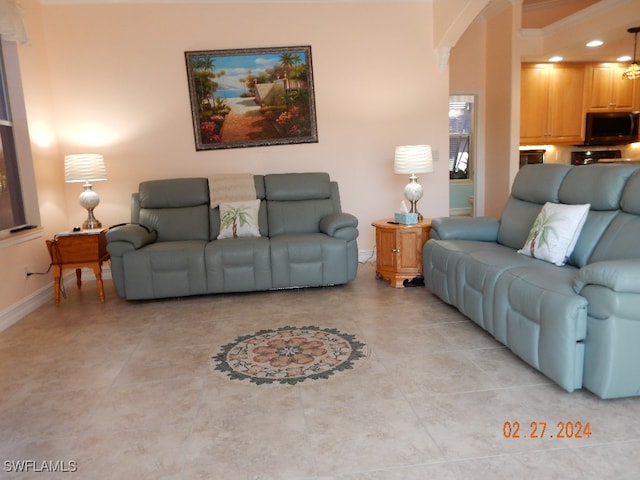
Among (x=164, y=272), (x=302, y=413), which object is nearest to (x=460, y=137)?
(x=164, y=272)

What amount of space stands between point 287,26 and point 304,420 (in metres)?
4.00

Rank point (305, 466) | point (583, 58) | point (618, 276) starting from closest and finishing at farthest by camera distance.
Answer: point (305, 466)
point (618, 276)
point (583, 58)

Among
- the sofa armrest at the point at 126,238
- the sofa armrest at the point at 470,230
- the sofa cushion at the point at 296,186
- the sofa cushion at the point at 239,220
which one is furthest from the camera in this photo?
the sofa cushion at the point at 296,186

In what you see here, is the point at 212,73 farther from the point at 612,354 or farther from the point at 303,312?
the point at 612,354

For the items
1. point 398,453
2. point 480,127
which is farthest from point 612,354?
point 480,127

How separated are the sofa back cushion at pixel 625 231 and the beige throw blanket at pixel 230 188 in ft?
9.63

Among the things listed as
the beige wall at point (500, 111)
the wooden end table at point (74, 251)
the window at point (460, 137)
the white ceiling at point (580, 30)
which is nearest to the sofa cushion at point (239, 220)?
Result: the wooden end table at point (74, 251)

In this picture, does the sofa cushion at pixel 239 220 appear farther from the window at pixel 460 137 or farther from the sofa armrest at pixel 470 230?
the window at pixel 460 137

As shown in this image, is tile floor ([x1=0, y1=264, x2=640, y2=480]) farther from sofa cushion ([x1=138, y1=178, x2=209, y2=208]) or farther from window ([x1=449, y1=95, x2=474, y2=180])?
window ([x1=449, y1=95, x2=474, y2=180])

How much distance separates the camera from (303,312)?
349 centimetres

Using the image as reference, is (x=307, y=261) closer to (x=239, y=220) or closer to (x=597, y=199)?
(x=239, y=220)

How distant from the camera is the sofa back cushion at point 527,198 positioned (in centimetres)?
314
